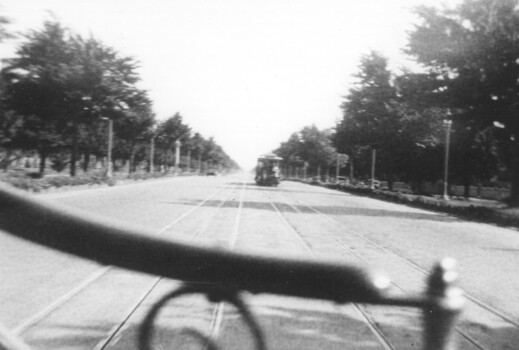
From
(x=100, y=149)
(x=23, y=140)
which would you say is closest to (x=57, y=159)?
(x=100, y=149)

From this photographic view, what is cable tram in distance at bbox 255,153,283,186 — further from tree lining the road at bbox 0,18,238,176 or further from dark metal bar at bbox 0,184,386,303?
dark metal bar at bbox 0,184,386,303

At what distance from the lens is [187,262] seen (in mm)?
887

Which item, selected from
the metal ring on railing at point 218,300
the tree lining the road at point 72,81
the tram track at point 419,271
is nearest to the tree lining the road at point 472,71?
the tram track at point 419,271

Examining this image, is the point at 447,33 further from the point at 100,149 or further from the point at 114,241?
the point at 100,149

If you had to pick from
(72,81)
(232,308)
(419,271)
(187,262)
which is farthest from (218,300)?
(419,271)

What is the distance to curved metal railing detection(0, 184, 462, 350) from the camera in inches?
33.9

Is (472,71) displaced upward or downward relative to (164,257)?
upward

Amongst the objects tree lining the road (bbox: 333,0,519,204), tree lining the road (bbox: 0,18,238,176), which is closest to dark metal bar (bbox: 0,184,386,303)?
tree lining the road (bbox: 0,18,238,176)

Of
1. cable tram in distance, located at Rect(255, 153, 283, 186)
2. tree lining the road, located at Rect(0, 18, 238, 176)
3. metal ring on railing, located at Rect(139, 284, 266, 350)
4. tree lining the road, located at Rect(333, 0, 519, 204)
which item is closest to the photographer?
metal ring on railing, located at Rect(139, 284, 266, 350)

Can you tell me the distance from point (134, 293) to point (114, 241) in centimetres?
540

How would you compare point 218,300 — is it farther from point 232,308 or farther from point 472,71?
point 472,71

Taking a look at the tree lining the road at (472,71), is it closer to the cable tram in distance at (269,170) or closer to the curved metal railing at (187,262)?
the cable tram in distance at (269,170)

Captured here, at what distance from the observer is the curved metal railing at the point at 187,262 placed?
0.86 m

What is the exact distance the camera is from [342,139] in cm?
4812
